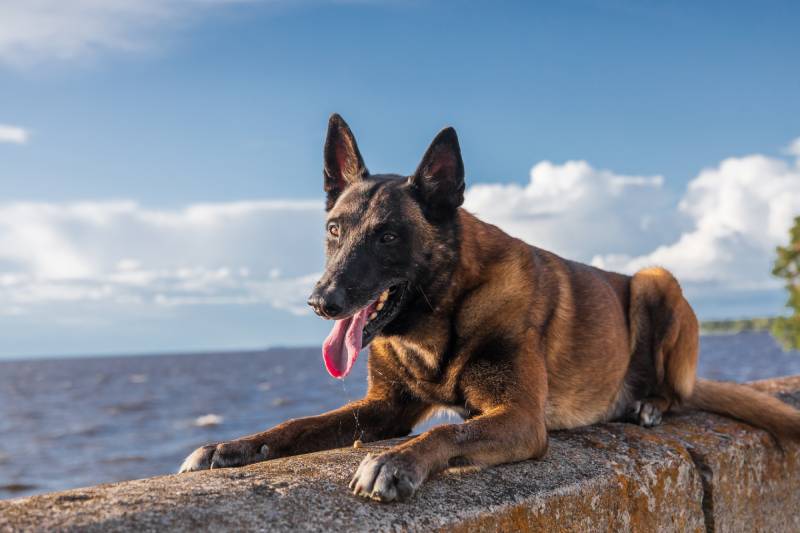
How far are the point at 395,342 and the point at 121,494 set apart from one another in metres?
2.11

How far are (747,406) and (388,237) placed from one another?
9.28 ft

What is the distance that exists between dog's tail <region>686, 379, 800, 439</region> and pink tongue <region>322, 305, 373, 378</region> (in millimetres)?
2809

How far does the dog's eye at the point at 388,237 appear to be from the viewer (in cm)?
420

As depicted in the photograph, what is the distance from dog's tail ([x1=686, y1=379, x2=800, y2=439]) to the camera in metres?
4.88

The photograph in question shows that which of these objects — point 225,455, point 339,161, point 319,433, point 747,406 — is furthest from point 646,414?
point 225,455

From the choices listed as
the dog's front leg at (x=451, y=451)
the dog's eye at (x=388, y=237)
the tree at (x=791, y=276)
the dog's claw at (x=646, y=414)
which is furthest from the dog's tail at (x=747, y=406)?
the tree at (x=791, y=276)

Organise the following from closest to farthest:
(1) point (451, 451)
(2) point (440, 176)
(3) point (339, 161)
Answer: (1) point (451, 451) < (2) point (440, 176) < (3) point (339, 161)

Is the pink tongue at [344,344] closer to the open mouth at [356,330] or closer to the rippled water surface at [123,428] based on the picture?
the open mouth at [356,330]

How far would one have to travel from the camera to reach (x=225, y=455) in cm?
381

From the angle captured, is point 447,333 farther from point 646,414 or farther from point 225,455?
point 646,414

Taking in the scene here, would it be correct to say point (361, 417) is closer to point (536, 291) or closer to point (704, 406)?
point (536, 291)

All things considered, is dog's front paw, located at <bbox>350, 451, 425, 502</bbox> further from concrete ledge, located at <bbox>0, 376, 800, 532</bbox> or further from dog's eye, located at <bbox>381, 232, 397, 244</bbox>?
dog's eye, located at <bbox>381, 232, 397, 244</bbox>

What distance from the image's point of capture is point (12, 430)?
38.6m

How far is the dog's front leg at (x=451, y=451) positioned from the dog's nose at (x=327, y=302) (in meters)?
0.80
